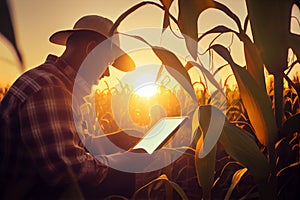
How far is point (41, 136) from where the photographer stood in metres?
0.62

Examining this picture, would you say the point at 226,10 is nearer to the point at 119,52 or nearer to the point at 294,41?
the point at 294,41

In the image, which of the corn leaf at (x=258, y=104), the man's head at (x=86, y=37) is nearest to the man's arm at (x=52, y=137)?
the man's head at (x=86, y=37)

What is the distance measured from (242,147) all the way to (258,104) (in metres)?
0.07

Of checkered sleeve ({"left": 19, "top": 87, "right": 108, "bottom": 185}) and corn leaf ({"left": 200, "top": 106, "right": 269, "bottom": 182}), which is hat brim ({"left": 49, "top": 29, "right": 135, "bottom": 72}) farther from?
corn leaf ({"left": 200, "top": 106, "right": 269, "bottom": 182})

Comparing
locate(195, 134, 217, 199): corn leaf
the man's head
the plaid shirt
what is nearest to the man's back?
the plaid shirt

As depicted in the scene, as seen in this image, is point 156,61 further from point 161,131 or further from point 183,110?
point 183,110

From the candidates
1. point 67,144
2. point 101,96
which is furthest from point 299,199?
point 101,96

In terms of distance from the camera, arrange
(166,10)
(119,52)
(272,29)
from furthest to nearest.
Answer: (119,52)
(166,10)
(272,29)

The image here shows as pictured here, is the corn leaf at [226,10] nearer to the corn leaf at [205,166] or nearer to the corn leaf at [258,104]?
the corn leaf at [258,104]

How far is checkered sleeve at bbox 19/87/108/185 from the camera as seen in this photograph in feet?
2.03

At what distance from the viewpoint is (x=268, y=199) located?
0.57m

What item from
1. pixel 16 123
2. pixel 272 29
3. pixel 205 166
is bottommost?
pixel 205 166

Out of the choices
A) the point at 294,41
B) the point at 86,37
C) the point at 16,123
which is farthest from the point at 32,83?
the point at 294,41

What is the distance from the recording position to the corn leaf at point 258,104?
0.54 meters
